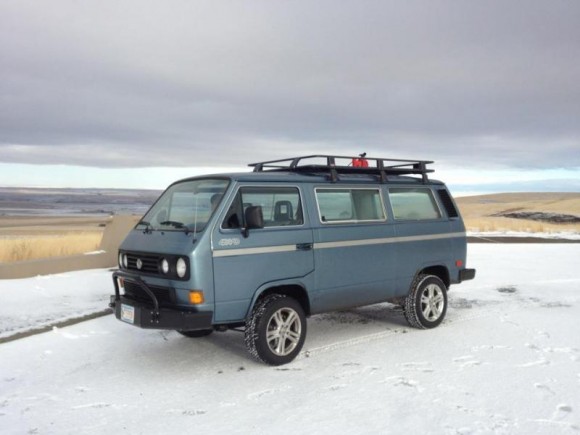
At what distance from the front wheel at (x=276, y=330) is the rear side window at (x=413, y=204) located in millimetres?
2305

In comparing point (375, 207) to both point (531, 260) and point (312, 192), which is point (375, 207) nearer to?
point (312, 192)

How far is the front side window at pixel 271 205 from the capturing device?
6.04 metres

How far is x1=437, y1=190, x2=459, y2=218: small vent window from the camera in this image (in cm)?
856

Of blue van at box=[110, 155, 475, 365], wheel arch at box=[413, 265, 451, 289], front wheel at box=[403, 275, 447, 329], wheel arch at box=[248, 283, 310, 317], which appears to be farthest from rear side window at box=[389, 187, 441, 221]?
wheel arch at box=[248, 283, 310, 317]

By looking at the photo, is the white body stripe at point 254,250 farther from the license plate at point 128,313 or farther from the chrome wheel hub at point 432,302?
the chrome wheel hub at point 432,302

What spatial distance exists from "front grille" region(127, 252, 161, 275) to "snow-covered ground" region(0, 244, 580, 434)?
3.58 feet

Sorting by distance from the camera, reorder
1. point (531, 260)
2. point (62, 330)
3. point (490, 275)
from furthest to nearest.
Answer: point (531, 260)
point (490, 275)
point (62, 330)

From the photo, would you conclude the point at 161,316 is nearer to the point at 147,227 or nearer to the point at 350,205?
the point at 147,227

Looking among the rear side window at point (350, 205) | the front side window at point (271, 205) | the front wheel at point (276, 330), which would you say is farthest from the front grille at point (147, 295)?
the rear side window at point (350, 205)

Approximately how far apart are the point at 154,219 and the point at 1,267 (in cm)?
695

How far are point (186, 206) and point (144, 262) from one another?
85 centimetres

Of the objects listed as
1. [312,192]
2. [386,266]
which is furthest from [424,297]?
[312,192]

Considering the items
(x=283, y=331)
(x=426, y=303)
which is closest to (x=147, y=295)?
(x=283, y=331)

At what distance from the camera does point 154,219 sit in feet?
22.0
